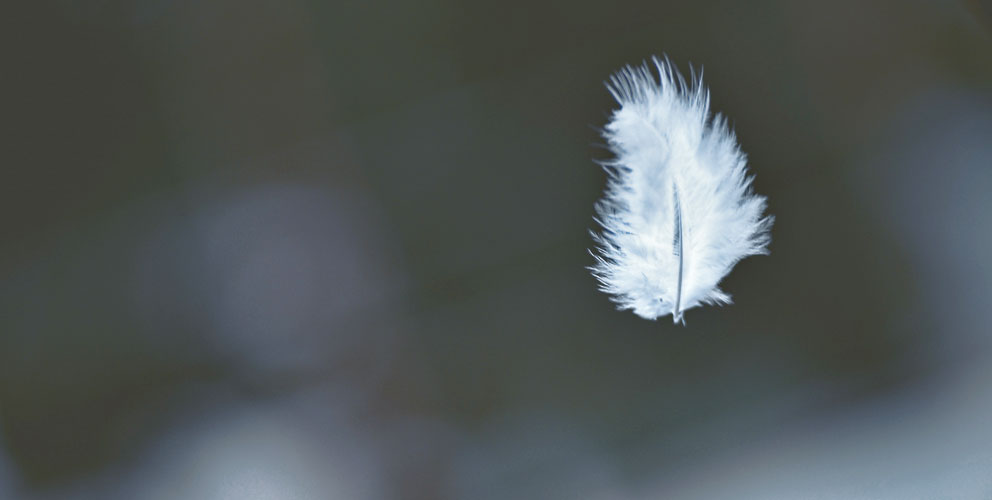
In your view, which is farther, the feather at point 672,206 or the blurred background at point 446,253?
the blurred background at point 446,253

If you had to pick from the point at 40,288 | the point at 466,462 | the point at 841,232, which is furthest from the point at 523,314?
the point at 40,288

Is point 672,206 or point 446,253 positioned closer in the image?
point 672,206

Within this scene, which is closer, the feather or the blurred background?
the feather

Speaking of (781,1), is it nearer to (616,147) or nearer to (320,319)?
(616,147)
